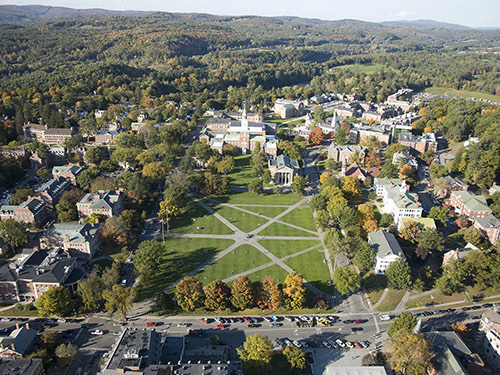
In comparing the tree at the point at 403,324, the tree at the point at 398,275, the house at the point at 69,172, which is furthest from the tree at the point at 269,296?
the house at the point at 69,172

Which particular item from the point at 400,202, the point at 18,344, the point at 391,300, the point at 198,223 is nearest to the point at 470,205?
the point at 400,202

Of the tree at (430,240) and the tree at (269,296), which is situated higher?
the tree at (430,240)

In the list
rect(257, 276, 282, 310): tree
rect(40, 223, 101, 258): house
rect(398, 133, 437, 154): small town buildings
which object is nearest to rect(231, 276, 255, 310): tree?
rect(257, 276, 282, 310): tree

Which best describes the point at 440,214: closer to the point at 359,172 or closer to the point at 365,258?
the point at 365,258

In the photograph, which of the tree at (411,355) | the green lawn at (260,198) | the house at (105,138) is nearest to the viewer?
the tree at (411,355)

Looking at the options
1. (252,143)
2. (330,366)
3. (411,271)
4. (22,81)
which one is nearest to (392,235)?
(411,271)

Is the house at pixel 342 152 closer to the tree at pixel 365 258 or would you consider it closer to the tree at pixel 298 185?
the tree at pixel 298 185

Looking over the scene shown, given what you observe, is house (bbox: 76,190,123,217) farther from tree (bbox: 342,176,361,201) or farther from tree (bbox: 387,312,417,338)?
tree (bbox: 387,312,417,338)
